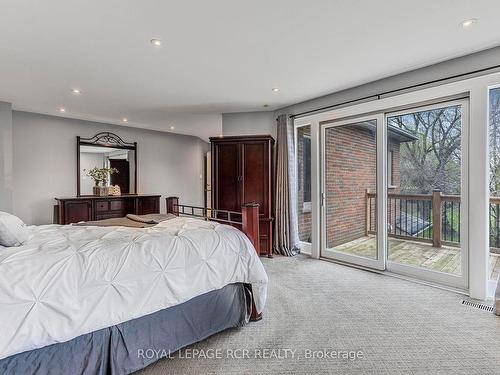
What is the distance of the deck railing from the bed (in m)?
2.18

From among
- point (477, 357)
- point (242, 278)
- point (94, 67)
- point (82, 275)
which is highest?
point (94, 67)

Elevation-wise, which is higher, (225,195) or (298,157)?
(298,157)

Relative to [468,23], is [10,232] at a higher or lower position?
lower

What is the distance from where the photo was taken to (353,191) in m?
4.02

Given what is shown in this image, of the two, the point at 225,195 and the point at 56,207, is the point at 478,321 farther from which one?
the point at 56,207

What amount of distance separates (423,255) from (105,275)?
133 inches

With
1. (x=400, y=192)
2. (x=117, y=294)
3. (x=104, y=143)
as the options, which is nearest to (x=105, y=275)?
(x=117, y=294)

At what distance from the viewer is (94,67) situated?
116 inches

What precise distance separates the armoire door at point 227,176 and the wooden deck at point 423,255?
1925 millimetres

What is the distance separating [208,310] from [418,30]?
2725mm

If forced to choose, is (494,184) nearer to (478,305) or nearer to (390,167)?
(390,167)

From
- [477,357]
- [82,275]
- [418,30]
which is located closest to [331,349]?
[477,357]

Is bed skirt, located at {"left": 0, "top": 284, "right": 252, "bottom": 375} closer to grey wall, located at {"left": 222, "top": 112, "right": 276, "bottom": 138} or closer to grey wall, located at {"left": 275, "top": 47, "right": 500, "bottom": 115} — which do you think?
grey wall, located at {"left": 275, "top": 47, "right": 500, "bottom": 115}

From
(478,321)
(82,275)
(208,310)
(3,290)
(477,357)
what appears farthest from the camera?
(478,321)
